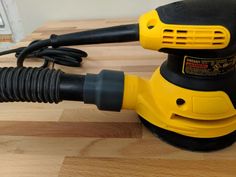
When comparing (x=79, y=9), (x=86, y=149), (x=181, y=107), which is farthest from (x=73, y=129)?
(x=79, y=9)

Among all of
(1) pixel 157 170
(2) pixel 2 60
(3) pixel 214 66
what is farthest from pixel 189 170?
(2) pixel 2 60

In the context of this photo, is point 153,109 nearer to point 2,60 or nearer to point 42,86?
point 42,86

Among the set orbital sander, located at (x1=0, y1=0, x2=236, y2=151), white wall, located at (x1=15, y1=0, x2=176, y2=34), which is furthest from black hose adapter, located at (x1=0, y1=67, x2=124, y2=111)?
white wall, located at (x1=15, y1=0, x2=176, y2=34)

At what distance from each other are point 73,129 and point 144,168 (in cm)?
14

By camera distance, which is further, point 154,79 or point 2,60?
point 2,60

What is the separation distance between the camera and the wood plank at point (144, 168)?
364 millimetres

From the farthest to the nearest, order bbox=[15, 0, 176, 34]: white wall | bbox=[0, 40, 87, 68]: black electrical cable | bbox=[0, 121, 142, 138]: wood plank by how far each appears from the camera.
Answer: bbox=[15, 0, 176, 34]: white wall
bbox=[0, 40, 87, 68]: black electrical cable
bbox=[0, 121, 142, 138]: wood plank

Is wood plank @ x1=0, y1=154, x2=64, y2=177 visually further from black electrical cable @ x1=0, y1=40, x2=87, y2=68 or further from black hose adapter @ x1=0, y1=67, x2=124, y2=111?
black electrical cable @ x1=0, y1=40, x2=87, y2=68

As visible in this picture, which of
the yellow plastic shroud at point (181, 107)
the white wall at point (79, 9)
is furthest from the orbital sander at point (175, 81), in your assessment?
the white wall at point (79, 9)

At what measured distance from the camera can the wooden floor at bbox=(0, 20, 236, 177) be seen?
37cm

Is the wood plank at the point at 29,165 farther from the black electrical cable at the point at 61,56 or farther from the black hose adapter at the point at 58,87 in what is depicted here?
the black electrical cable at the point at 61,56

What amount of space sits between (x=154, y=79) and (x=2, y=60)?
435 millimetres

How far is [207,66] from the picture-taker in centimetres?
35

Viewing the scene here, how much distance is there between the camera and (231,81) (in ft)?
1.24
